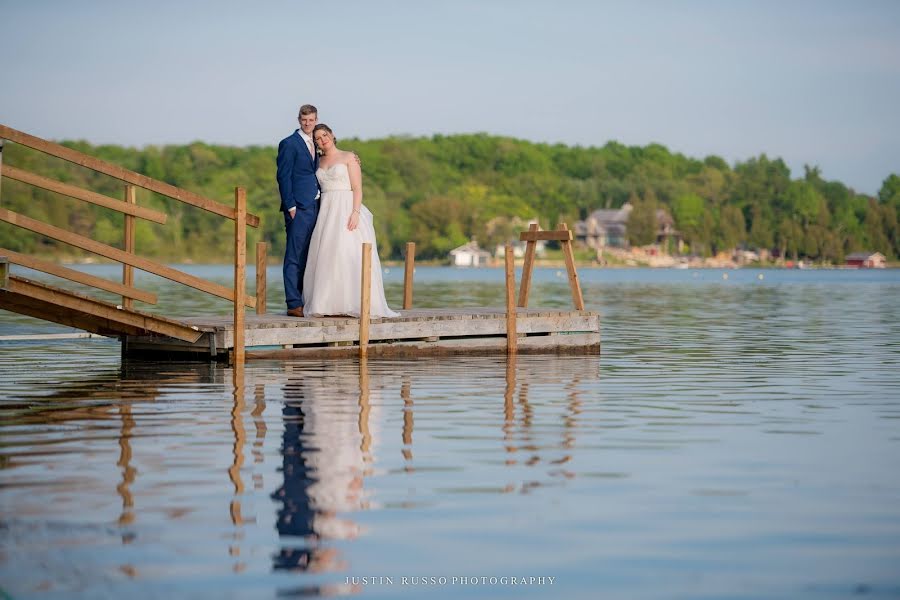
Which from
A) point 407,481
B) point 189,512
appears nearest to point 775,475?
point 407,481

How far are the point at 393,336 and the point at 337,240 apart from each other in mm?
1633

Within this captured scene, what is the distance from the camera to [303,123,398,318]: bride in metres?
18.6

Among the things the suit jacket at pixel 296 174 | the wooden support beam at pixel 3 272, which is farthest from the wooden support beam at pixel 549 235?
the wooden support beam at pixel 3 272

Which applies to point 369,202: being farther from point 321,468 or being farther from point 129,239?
point 321,468

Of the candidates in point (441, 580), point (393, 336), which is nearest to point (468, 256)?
point (393, 336)

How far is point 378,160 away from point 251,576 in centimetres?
17713

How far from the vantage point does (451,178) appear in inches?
7687

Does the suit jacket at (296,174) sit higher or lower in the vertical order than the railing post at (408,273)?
higher

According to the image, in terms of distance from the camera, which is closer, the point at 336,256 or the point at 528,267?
the point at 336,256

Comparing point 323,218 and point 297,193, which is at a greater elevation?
point 297,193

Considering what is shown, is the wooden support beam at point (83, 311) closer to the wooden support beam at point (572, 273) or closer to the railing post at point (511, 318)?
the railing post at point (511, 318)

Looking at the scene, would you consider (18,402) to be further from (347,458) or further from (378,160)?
(378,160)

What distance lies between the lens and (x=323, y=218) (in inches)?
738

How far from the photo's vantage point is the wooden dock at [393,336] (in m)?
18.1
